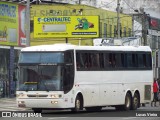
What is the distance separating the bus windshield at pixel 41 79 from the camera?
2622cm

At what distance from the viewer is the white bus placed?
86.1 ft

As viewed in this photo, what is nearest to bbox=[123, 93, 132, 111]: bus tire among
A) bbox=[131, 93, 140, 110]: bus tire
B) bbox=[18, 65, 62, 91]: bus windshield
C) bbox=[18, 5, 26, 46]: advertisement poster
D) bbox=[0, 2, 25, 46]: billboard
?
bbox=[131, 93, 140, 110]: bus tire

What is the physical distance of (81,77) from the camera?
27.8m

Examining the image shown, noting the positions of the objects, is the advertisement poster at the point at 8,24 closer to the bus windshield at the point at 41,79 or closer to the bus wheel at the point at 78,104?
the bus wheel at the point at 78,104

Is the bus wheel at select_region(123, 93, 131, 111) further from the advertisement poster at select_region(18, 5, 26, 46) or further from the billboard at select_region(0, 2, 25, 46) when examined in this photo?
the advertisement poster at select_region(18, 5, 26, 46)

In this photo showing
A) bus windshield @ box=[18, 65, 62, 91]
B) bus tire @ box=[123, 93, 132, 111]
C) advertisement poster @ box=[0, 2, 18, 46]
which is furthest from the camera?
advertisement poster @ box=[0, 2, 18, 46]

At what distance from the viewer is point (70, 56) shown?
89.5ft

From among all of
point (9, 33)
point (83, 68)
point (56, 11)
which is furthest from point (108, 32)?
point (83, 68)

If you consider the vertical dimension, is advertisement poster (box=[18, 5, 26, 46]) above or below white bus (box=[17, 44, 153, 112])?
above

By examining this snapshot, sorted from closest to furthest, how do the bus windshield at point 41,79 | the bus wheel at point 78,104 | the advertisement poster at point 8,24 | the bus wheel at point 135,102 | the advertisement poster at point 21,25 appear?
the bus windshield at point 41,79 → the bus wheel at point 78,104 → the bus wheel at point 135,102 → the advertisement poster at point 8,24 → the advertisement poster at point 21,25

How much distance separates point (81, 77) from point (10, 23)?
1621cm

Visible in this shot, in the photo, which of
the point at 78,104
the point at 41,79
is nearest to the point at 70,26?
the point at 78,104

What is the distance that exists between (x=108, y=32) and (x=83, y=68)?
36.5 m

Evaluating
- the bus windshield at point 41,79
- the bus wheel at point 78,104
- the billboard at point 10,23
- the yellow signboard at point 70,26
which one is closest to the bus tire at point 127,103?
the bus wheel at point 78,104
